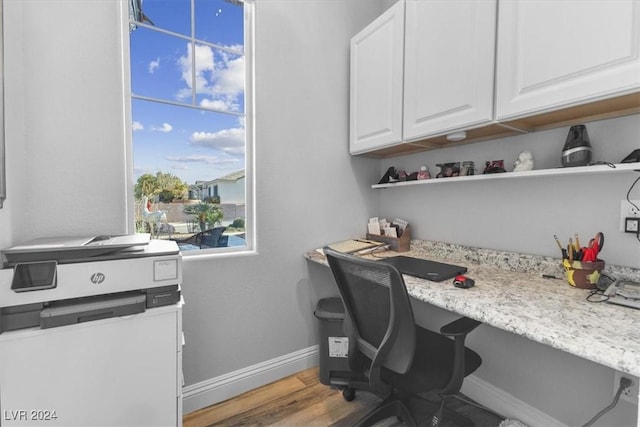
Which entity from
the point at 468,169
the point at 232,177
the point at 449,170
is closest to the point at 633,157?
the point at 468,169

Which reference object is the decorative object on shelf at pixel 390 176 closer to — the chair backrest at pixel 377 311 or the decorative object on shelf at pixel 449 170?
the decorative object on shelf at pixel 449 170

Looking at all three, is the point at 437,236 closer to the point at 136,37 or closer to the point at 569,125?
the point at 569,125

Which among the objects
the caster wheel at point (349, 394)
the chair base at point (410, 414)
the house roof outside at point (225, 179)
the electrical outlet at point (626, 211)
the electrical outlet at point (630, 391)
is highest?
the house roof outside at point (225, 179)

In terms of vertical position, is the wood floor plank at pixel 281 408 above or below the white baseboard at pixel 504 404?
below

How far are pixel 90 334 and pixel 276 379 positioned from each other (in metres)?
1.25

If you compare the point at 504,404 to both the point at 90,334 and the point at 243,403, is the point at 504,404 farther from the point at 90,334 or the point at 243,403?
the point at 90,334

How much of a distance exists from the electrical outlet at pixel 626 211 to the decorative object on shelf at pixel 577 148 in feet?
0.76

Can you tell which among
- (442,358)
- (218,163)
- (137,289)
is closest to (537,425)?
(442,358)

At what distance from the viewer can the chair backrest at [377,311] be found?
103 cm

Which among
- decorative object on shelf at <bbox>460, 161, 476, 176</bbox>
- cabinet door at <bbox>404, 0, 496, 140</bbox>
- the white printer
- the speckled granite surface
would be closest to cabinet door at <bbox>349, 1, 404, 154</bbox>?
cabinet door at <bbox>404, 0, 496, 140</bbox>

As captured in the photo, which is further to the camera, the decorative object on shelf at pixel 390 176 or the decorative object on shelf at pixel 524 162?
the decorative object on shelf at pixel 390 176

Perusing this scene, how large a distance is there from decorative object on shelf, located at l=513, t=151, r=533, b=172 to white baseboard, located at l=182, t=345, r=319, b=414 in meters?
1.71

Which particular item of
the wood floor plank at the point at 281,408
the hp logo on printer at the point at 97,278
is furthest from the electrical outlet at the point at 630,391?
the hp logo on printer at the point at 97,278

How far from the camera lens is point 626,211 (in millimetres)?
1158
